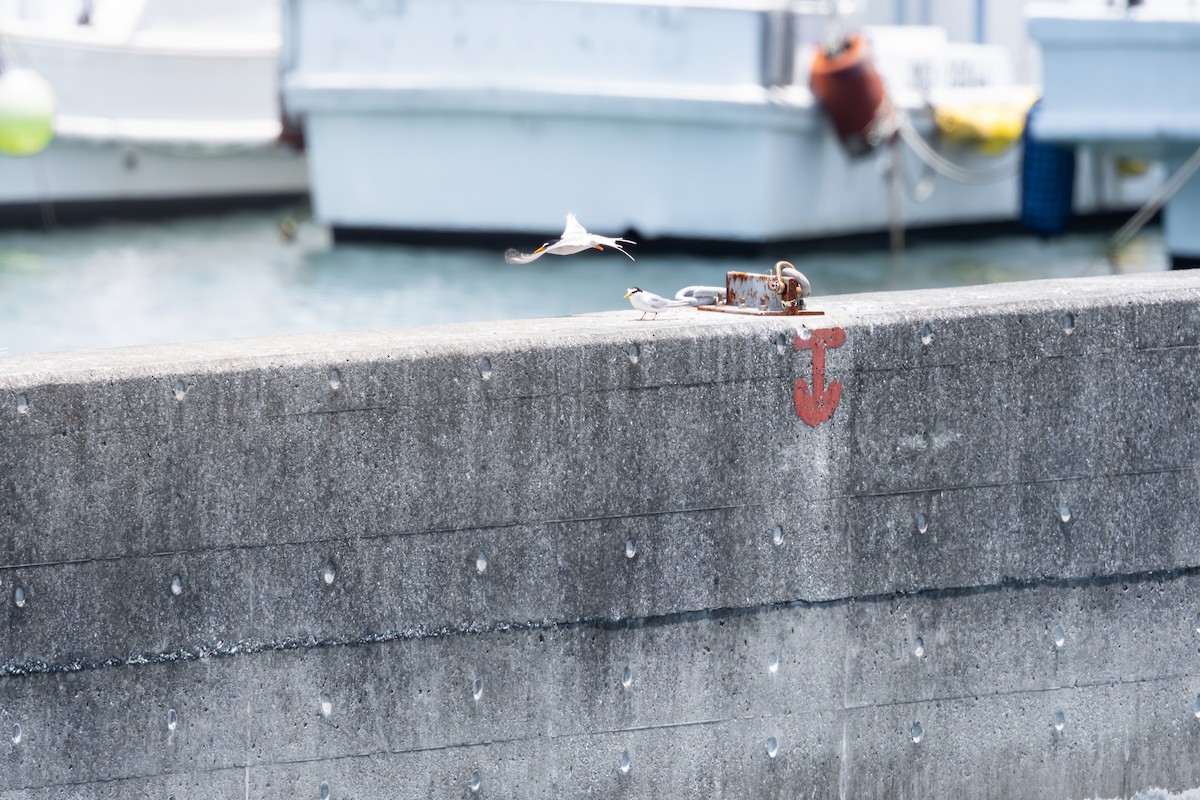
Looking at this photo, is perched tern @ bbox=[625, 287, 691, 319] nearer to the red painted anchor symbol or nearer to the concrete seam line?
the red painted anchor symbol

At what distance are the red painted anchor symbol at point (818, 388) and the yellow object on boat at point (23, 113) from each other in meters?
12.6

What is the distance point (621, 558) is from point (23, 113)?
1259 centimetres

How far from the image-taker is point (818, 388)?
3191 millimetres

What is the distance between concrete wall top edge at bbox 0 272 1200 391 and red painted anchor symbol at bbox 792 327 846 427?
4 cm

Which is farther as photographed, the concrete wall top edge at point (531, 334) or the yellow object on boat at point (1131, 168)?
the yellow object on boat at point (1131, 168)

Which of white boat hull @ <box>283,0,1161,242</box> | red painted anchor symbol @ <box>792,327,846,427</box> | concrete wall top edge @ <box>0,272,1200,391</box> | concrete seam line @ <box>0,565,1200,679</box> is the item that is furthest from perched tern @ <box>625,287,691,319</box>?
white boat hull @ <box>283,0,1161,242</box>

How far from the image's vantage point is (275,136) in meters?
18.6

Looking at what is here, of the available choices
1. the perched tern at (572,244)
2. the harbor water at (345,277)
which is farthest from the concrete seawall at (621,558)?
the harbor water at (345,277)

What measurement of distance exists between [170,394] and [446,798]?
3.17ft

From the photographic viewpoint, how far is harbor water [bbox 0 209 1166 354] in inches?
415

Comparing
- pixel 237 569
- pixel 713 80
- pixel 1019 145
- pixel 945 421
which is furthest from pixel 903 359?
pixel 1019 145

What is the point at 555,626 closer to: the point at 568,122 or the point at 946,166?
the point at 568,122

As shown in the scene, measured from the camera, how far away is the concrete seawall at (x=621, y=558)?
115 inches

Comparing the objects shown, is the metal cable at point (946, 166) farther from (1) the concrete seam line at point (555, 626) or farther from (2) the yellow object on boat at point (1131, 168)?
(1) the concrete seam line at point (555, 626)
